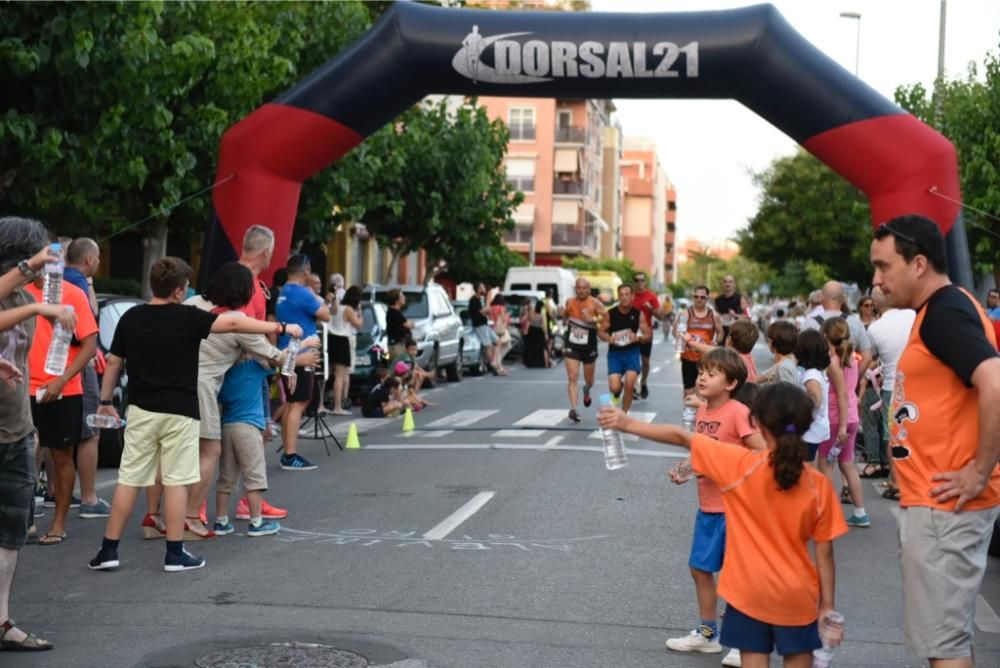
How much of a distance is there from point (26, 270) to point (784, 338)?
542 cm

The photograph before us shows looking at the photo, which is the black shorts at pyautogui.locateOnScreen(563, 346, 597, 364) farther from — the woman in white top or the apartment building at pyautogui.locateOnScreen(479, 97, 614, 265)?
the apartment building at pyautogui.locateOnScreen(479, 97, 614, 265)

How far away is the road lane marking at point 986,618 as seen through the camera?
7.09 meters

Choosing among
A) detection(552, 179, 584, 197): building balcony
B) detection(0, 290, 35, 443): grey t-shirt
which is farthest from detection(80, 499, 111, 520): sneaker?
detection(552, 179, 584, 197): building balcony

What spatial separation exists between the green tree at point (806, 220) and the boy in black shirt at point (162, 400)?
44.9 meters

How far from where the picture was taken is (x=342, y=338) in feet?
61.5

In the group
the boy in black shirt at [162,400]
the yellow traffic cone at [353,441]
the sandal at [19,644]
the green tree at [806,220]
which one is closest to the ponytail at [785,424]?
the sandal at [19,644]

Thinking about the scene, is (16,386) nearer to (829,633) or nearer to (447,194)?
(829,633)

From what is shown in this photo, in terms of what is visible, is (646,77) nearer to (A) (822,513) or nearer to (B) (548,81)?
(B) (548,81)

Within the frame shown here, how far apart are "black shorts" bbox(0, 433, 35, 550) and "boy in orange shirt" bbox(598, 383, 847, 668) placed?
8.98 feet

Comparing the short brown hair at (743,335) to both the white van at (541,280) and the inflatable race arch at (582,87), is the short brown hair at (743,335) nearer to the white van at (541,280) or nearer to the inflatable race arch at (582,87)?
the inflatable race arch at (582,87)

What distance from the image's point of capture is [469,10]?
50.2 feet

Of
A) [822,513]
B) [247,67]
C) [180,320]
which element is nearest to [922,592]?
[822,513]

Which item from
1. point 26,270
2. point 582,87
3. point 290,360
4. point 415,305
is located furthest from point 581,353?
point 26,270

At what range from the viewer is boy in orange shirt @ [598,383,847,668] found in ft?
15.5
